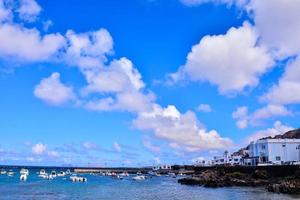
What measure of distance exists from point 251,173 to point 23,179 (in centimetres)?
6519

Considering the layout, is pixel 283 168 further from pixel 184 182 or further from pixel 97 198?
pixel 97 198

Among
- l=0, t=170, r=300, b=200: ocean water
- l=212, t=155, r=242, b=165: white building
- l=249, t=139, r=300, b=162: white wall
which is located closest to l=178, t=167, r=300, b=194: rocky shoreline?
l=0, t=170, r=300, b=200: ocean water

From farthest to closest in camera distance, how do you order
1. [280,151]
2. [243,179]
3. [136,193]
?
[280,151], [243,179], [136,193]

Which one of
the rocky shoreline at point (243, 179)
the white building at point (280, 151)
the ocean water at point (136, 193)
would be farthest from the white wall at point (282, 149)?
the ocean water at point (136, 193)

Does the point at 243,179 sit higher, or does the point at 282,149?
the point at 282,149

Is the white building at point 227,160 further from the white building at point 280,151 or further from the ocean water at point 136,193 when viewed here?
the ocean water at point 136,193

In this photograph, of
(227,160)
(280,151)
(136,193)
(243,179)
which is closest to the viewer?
(136,193)

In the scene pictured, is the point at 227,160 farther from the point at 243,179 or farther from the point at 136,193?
the point at 136,193

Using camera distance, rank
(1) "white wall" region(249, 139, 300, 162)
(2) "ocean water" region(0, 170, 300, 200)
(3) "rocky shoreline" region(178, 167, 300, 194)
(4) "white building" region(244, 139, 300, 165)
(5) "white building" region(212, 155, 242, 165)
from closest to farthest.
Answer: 1. (2) "ocean water" region(0, 170, 300, 200)
2. (3) "rocky shoreline" region(178, 167, 300, 194)
3. (4) "white building" region(244, 139, 300, 165)
4. (1) "white wall" region(249, 139, 300, 162)
5. (5) "white building" region(212, 155, 242, 165)

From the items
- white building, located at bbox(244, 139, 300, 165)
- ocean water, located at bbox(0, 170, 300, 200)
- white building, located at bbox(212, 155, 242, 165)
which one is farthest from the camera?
white building, located at bbox(212, 155, 242, 165)

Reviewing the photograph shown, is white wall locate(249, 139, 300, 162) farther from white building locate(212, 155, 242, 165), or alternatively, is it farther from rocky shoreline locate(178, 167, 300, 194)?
white building locate(212, 155, 242, 165)

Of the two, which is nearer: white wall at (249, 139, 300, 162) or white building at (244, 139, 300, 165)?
white building at (244, 139, 300, 165)

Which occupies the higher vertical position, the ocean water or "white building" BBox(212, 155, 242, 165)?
"white building" BBox(212, 155, 242, 165)

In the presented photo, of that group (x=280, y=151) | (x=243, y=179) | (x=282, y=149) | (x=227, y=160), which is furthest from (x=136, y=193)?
(x=227, y=160)
